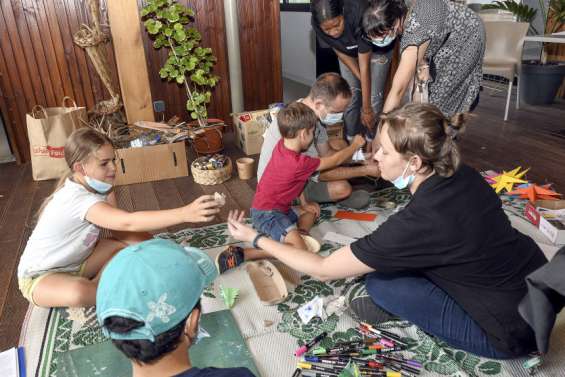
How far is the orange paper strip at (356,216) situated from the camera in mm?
2588

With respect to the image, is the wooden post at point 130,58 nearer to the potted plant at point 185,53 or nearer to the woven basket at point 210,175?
the potted plant at point 185,53

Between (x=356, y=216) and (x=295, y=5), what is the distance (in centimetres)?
479

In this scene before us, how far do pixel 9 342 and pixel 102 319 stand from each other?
1.17m

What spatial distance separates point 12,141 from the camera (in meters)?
3.72

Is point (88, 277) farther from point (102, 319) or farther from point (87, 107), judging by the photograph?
point (87, 107)

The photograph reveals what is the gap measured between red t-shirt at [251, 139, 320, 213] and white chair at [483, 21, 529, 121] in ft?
11.0

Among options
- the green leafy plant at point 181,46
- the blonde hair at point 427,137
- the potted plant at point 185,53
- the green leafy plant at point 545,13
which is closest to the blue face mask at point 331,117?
the blonde hair at point 427,137

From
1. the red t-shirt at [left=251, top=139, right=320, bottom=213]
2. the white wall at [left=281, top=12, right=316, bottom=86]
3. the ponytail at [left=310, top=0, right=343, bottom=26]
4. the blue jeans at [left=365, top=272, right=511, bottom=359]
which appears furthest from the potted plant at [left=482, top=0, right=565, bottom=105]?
the blue jeans at [left=365, top=272, right=511, bottom=359]

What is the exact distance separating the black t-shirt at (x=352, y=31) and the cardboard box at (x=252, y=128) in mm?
931

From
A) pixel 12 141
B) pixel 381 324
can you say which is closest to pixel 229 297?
pixel 381 324

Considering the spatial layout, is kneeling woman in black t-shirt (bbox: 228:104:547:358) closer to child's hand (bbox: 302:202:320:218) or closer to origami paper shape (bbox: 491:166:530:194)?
child's hand (bbox: 302:202:320:218)

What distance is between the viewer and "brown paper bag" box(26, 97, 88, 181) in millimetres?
3139

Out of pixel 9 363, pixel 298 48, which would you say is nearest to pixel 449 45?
pixel 9 363

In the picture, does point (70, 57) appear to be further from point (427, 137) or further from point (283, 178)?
point (427, 137)
